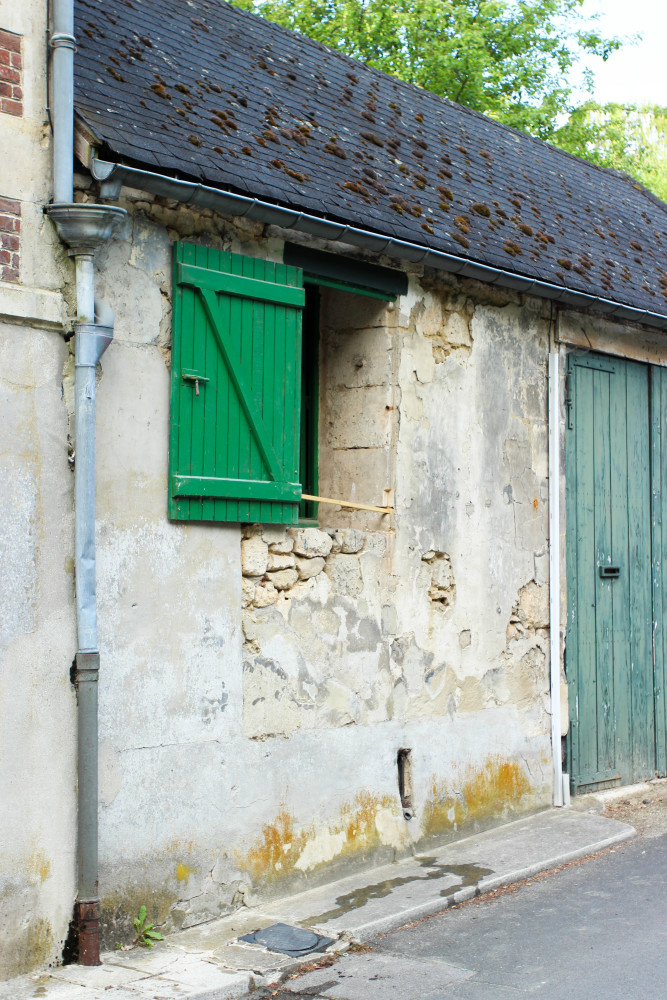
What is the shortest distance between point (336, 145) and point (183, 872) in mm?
4283

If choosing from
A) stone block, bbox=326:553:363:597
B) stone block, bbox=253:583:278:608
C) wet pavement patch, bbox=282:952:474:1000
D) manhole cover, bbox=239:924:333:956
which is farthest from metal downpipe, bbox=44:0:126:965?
stone block, bbox=326:553:363:597

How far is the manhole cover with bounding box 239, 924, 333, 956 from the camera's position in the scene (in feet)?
15.7

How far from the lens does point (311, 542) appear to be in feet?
18.9

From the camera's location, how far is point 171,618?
198 inches

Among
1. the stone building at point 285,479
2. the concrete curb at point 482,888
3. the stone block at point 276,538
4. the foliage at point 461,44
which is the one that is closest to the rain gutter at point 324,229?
the stone building at point 285,479

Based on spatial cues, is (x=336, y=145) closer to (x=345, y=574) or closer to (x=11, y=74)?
(x=11, y=74)

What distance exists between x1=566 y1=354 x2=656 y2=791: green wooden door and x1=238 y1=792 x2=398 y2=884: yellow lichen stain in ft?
6.92

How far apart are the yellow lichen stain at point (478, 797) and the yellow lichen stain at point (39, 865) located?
102 inches

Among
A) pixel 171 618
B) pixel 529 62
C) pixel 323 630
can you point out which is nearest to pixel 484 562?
pixel 323 630

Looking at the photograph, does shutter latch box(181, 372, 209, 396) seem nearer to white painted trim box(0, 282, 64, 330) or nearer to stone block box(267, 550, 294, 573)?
white painted trim box(0, 282, 64, 330)

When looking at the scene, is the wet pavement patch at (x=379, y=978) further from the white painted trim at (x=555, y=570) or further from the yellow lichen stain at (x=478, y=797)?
the white painted trim at (x=555, y=570)

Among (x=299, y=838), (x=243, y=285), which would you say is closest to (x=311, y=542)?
(x=243, y=285)

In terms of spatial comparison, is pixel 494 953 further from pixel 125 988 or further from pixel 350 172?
pixel 350 172

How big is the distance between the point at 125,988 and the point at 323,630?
2132mm
